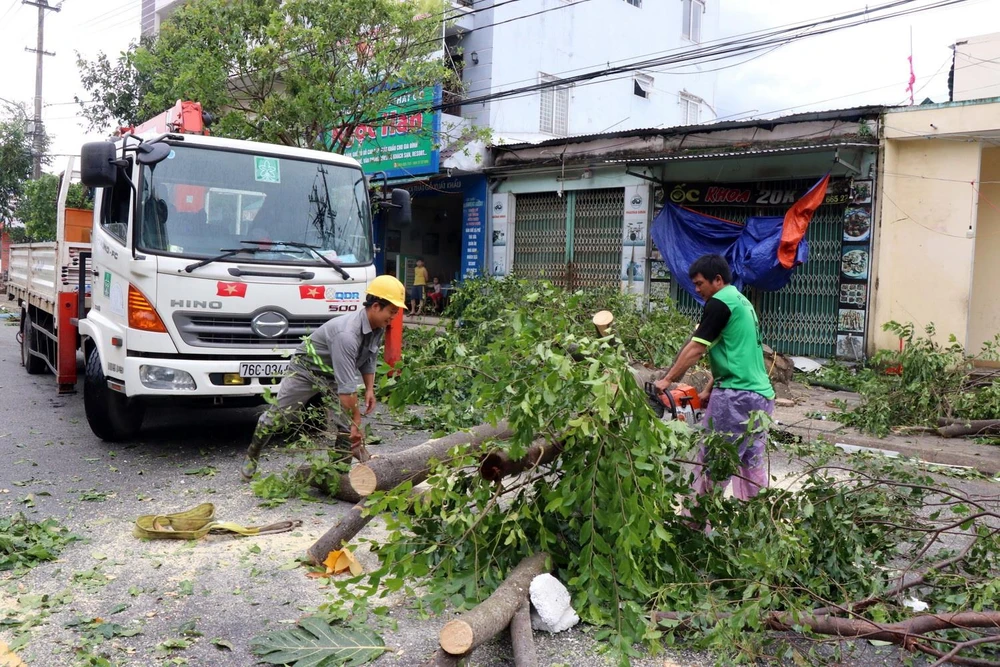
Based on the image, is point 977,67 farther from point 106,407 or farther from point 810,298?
point 106,407

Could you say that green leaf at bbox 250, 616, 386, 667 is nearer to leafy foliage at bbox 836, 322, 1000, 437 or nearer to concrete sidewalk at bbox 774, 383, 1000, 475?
concrete sidewalk at bbox 774, 383, 1000, 475

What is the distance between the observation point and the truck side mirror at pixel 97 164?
5.95 m

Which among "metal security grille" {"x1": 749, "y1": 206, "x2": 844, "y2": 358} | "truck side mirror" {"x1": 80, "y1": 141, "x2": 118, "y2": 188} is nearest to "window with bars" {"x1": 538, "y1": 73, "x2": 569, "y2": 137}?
"metal security grille" {"x1": 749, "y1": 206, "x2": 844, "y2": 358}

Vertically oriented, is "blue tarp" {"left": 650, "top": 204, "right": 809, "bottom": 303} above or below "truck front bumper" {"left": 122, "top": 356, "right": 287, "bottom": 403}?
above

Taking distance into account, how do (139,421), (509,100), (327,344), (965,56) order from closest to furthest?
(327,344)
(139,421)
(965,56)
(509,100)

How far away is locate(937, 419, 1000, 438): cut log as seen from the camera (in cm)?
786

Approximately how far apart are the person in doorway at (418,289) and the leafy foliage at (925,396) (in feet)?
37.2

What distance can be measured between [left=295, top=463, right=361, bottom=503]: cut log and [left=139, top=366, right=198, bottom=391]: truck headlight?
117 centimetres

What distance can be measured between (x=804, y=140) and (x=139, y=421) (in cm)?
989

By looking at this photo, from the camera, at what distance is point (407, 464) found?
4199 mm

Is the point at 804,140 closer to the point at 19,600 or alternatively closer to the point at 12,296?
the point at 19,600

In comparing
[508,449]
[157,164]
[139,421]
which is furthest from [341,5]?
[508,449]

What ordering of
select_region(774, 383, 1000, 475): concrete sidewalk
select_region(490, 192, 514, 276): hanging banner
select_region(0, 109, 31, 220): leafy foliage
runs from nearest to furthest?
select_region(774, 383, 1000, 475): concrete sidewalk → select_region(490, 192, 514, 276): hanging banner → select_region(0, 109, 31, 220): leafy foliage

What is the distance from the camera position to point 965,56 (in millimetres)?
13961
